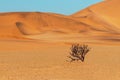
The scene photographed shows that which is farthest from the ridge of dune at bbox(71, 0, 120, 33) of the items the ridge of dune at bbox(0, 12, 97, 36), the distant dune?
the ridge of dune at bbox(0, 12, 97, 36)

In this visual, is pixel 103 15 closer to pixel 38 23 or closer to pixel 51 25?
pixel 51 25

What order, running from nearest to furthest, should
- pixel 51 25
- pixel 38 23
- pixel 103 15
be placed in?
pixel 51 25 → pixel 38 23 → pixel 103 15

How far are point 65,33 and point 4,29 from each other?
35.1 feet

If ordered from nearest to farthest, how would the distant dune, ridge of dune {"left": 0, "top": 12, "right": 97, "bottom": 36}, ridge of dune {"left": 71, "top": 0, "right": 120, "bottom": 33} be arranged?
the distant dune → ridge of dune {"left": 0, "top": 12, "right": 97, "bottom": 36} → ridge of dune {"left": 71, "top": 0, "right": 120, "bottom": 33}

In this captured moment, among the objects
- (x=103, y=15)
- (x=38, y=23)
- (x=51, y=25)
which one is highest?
(x=103, y=15)

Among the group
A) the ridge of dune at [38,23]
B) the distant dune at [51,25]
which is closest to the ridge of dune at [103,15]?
the distant dune at [51,25]

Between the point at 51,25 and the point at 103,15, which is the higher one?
the point at 103,15

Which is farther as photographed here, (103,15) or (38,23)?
(103,15)

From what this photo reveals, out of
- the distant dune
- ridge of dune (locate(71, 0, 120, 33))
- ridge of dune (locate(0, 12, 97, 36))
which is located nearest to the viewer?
the distant dune

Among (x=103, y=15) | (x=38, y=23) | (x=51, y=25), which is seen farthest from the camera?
(x=103, y=15)

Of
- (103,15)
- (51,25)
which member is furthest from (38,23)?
(103,15)

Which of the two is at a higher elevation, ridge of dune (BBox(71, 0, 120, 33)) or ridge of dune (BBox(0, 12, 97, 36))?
ridge of dune (BBox(71, 0, 120, 33))

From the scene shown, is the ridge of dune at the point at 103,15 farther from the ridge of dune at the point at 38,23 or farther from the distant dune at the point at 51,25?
the ridge of dune at the point at 38,23

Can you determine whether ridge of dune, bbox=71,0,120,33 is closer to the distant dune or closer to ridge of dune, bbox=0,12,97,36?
the distant dune
